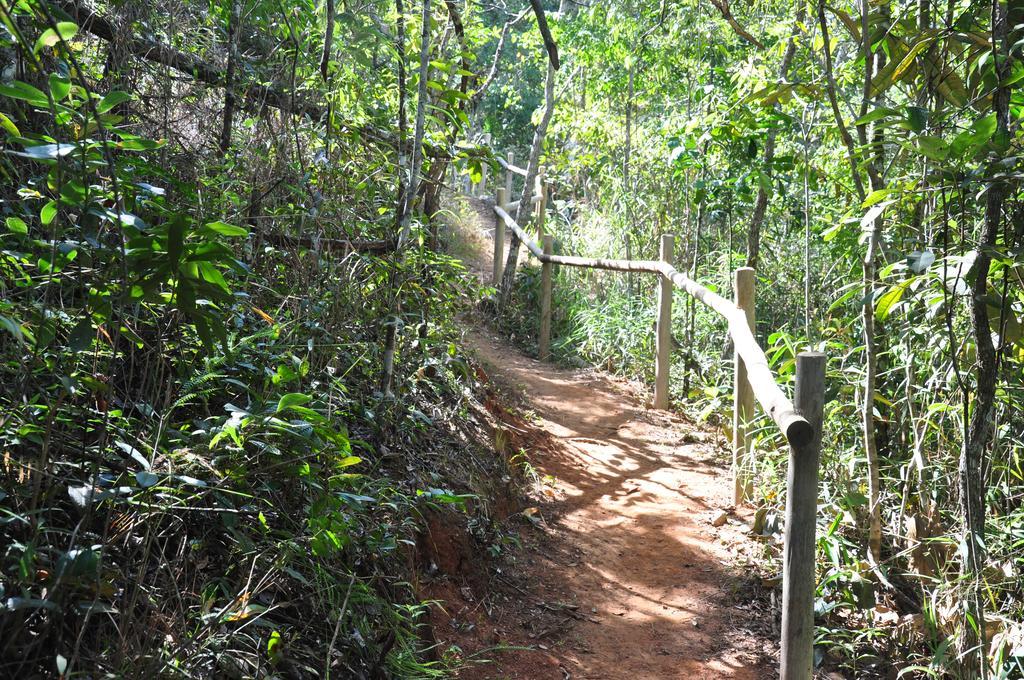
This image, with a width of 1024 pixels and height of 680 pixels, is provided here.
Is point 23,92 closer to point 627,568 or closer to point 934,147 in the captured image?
point 934,147

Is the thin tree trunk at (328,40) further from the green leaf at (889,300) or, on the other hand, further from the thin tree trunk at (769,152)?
the thin tree trunk at (769,152)

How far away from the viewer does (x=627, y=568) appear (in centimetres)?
387

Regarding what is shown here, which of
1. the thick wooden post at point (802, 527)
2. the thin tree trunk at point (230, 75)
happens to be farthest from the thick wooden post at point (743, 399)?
the thin tree trunk at point (230, 75)

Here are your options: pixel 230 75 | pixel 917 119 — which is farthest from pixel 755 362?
pixel 230 75

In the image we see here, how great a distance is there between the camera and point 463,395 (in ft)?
15.2

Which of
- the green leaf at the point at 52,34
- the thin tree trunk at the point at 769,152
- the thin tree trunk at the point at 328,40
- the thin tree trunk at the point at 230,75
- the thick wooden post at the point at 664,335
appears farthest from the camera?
the thick wooden post at the point at 664,335

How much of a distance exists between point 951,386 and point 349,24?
3361 mm

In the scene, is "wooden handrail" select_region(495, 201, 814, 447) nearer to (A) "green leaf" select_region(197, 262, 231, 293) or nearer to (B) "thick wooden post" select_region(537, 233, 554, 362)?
(B) "thick wooden post" select_region(537, 233, 554, 362)

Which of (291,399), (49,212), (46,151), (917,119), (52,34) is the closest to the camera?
(52,34)

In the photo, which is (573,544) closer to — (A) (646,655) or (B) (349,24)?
(A) (646,655)

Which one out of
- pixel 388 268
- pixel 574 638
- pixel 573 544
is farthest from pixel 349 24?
pixel 574 638

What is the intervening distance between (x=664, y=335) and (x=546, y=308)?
83.5 inches

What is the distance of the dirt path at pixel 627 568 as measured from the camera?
3.14 m

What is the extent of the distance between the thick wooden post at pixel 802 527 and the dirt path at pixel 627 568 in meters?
0.90
